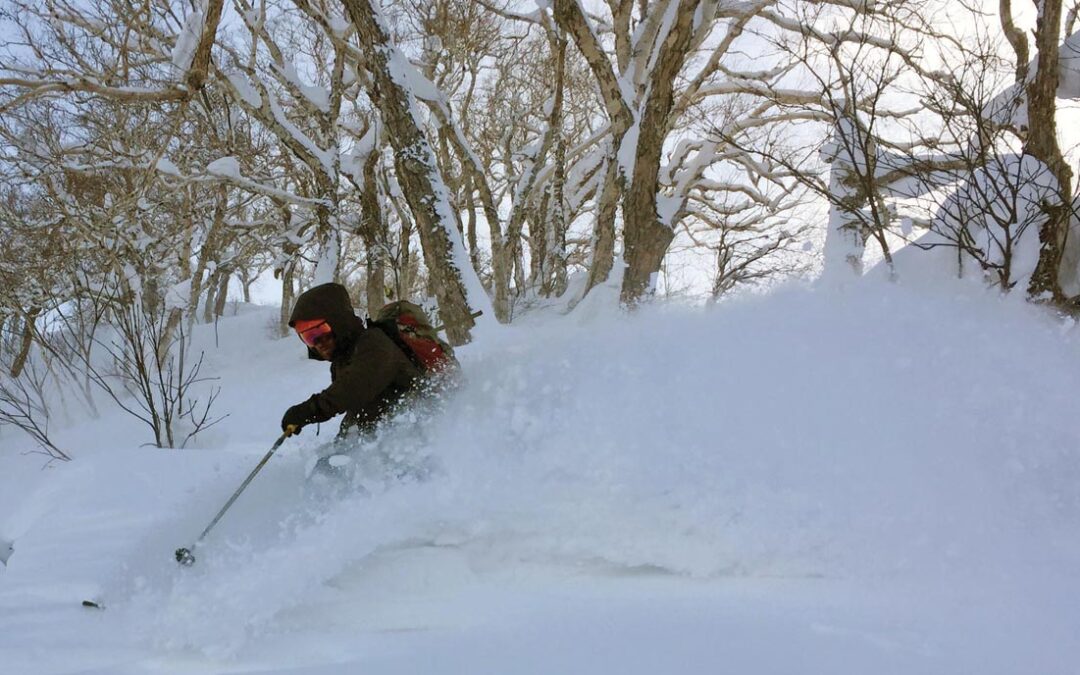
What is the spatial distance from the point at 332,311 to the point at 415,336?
0.45m

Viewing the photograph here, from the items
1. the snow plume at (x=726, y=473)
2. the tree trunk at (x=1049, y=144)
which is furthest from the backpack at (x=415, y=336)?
the tree trunk at (x=1049, y=144)

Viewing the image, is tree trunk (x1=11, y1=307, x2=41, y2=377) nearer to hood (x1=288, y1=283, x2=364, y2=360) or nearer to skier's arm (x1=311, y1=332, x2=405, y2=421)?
hood (x1=288, y1=283, x2=364, y2=360)

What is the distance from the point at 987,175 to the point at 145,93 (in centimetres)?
757

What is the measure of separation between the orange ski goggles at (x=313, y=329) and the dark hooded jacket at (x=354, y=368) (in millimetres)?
21

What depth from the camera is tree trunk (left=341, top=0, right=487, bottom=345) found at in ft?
19.2

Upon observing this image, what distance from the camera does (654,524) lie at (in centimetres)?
274

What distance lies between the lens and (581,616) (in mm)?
2176

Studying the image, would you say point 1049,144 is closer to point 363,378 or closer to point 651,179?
point 651,179

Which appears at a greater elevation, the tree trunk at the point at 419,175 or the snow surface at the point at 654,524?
the tree trunk at the point at 419,175

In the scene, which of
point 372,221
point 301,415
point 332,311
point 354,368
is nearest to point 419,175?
point 332,311

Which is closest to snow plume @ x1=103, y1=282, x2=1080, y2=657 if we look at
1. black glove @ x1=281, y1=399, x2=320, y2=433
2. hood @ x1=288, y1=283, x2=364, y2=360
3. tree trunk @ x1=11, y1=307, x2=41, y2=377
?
black glove @ x1=281, y1=399, x2=320, y2=433

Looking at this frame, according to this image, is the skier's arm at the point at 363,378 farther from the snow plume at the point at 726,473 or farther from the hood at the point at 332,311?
the snow plume at the point at 726,473

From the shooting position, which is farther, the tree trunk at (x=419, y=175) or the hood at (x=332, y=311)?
the tree trunk at (x=419, y=175)

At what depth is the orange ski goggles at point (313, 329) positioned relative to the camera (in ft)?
10.4
